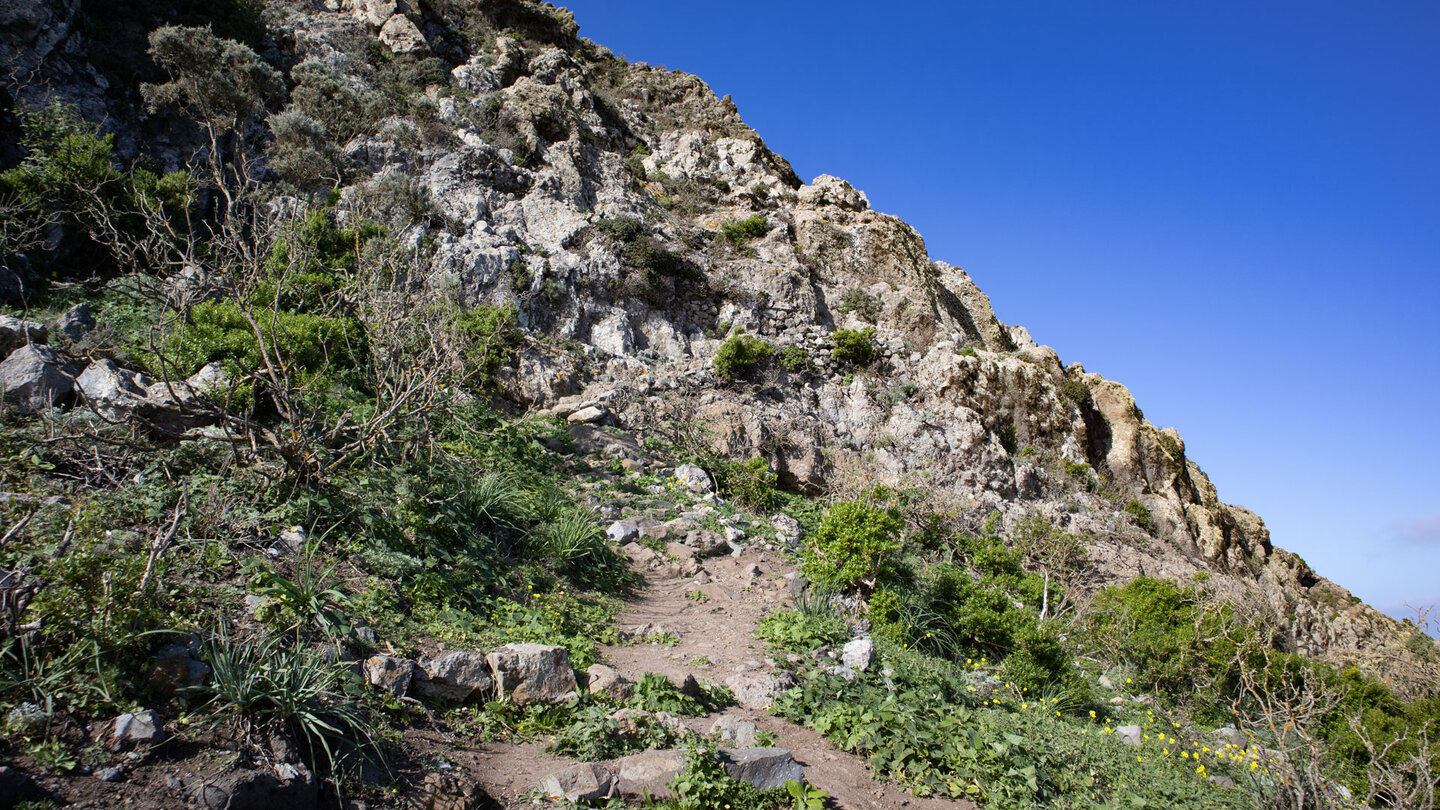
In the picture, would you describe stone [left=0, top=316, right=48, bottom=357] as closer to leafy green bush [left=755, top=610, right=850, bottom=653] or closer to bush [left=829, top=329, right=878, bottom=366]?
leafy green bush [left=755, top=610, right=850, bottom=653]

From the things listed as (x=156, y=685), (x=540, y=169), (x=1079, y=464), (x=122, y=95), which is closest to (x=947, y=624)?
(x=156, y=685)

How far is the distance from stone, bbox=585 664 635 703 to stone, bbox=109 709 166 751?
8.15 ft

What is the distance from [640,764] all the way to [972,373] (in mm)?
15564

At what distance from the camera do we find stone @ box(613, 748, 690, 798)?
370 centimetres

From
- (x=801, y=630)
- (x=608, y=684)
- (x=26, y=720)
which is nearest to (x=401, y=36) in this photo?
(x=801, y=630)

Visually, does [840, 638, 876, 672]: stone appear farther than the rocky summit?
Yes

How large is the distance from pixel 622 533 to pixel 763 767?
542 cm

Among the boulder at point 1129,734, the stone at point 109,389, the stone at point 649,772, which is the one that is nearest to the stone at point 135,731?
the stone at point 649,772

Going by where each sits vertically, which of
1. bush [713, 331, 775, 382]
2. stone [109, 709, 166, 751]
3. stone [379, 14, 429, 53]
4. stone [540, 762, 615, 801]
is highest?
stone [379, 14, 429, 53]

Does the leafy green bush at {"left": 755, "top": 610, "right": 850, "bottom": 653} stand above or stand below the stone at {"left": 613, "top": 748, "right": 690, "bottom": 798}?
above

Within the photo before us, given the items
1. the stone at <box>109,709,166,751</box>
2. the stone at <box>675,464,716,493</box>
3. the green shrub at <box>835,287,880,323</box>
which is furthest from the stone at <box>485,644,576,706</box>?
the green shrub at <box>835,287,880,323</box>

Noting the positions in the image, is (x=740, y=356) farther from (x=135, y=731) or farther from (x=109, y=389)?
(x=135, y=731)

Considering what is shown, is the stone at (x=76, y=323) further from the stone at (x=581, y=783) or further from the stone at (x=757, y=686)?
the stone at (x=757, y=686)

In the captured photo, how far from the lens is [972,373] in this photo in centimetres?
1731
